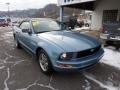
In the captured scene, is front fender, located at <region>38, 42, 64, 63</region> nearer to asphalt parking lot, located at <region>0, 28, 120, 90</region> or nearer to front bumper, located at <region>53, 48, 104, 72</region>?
front bumper, located at <region>53, 48, 104, 72</region>

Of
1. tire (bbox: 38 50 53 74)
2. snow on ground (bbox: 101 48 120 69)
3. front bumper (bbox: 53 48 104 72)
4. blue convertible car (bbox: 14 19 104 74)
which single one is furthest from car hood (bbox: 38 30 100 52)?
snow on ground (bbox: 101 48 120 69)

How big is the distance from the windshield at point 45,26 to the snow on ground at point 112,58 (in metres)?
1.97

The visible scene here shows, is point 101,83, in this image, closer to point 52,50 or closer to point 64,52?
point 64,52

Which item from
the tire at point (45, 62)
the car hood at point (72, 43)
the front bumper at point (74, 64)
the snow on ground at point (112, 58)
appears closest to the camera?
the front bumper at point (74, 64)

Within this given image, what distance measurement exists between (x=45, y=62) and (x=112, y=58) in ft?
8.35

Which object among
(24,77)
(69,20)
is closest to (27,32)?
(24,77)

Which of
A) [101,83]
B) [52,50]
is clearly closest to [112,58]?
[101,83]

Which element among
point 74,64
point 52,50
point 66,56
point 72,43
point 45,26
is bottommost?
point 74,64

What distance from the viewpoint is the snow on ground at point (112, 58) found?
4.83 m

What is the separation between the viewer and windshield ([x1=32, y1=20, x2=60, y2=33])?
16.1ft

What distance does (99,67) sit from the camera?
15.1 ft

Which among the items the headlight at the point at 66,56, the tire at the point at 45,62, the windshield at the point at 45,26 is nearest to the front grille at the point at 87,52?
the headlight at the point at 66,56

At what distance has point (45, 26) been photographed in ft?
16.9

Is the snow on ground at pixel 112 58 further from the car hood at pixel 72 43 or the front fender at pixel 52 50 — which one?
the front fender at pixel 52 50
